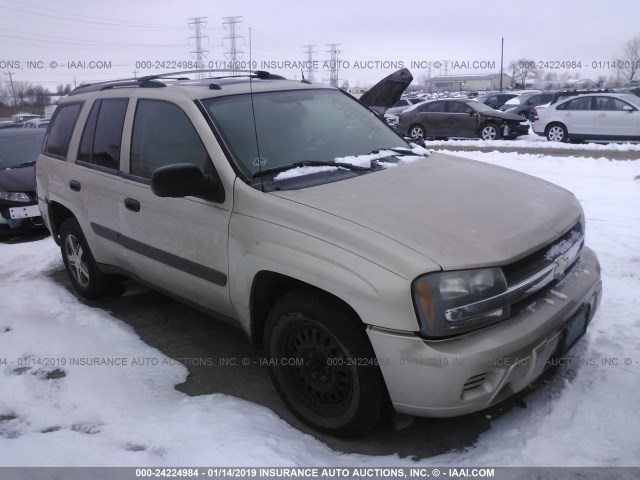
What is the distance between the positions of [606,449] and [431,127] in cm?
1550

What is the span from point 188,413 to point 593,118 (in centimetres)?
1507

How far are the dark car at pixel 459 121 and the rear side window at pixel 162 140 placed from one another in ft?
46.7

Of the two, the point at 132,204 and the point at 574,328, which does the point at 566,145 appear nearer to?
the point at 574,328

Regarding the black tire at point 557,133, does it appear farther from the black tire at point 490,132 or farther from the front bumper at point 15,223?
the front bumper at point 15,223

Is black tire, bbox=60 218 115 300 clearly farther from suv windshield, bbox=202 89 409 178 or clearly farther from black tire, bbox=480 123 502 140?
black tire, bbox=480 123 502 140

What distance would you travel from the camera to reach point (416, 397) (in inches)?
98.0

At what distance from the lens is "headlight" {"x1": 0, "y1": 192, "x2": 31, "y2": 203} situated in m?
7.52

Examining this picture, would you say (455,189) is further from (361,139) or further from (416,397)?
A: (416,397)

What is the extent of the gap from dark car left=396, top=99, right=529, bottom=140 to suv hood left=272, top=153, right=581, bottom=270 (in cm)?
1375

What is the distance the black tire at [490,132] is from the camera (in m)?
16.4

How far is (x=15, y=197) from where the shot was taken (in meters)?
7.56

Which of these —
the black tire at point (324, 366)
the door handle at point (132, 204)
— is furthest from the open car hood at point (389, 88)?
the black tire at point (324, 366)

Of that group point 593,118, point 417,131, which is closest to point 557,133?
point 593,118

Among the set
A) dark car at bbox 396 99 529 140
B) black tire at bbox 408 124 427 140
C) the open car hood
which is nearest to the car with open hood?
the open car hood
